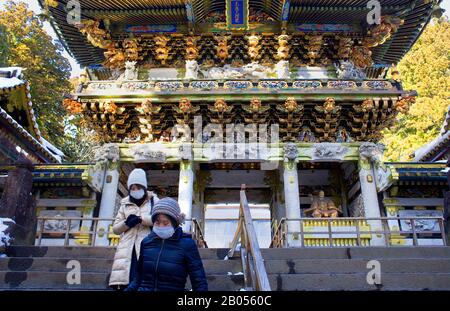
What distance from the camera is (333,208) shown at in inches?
491

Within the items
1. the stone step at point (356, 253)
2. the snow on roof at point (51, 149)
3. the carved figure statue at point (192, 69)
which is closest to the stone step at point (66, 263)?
the stone step at point (356, 253)

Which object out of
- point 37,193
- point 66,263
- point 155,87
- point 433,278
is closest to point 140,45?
point 155,87

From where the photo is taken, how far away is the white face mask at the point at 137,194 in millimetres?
4422

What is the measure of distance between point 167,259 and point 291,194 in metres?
8.25

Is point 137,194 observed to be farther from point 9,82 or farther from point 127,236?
point 9,82

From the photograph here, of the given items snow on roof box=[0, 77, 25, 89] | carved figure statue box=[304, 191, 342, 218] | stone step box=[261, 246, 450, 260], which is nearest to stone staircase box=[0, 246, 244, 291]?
stone step box=[261, 246, 450, 260]

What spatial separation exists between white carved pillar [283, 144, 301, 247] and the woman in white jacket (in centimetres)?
704

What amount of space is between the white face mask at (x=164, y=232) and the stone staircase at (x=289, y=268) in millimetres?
2195

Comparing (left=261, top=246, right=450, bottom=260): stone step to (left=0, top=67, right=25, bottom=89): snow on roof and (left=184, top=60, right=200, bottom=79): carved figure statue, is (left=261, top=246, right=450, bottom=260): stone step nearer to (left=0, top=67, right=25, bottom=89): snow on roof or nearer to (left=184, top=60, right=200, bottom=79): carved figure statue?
(left=184, top=60, right=200, bottom=79): carved figure statue

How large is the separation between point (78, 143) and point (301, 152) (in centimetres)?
1992

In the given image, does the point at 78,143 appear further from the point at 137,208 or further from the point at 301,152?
the point at 137,208

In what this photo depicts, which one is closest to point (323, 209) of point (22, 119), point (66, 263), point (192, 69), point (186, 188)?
point (186, 188)

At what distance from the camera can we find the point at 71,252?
6848 mm
